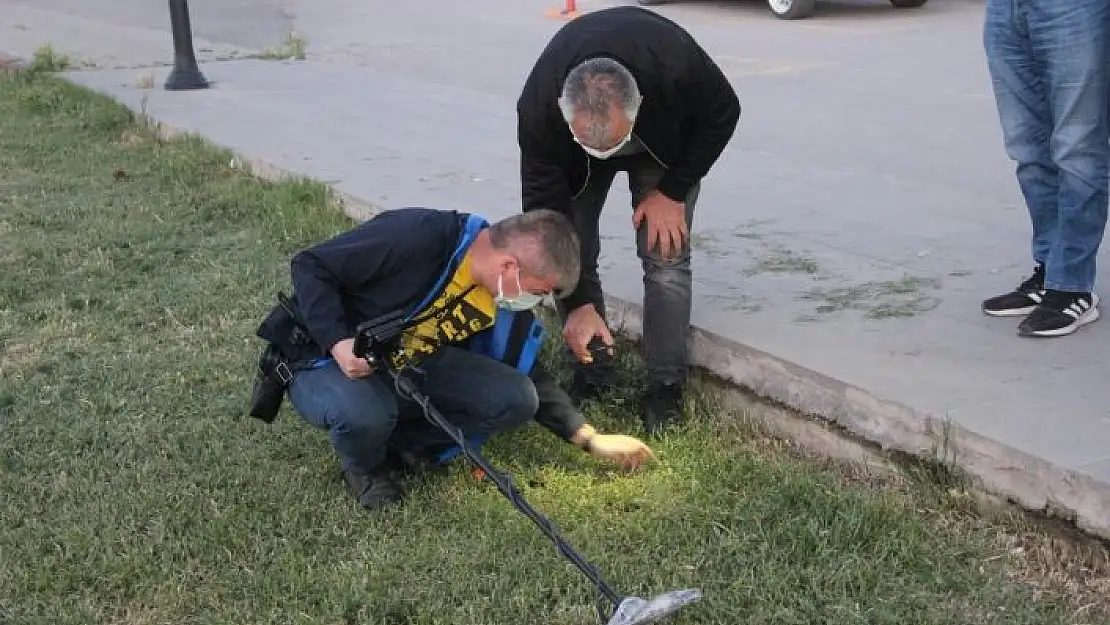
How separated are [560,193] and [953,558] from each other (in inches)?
56.2

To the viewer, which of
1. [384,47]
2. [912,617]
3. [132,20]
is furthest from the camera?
[132,20]

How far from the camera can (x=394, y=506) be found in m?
3.52

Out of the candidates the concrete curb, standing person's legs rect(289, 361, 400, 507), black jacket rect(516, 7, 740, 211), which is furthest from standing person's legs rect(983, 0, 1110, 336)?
standing person's legs rect(289, 361, 400, 507)

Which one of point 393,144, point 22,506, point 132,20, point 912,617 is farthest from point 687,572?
point 132,20

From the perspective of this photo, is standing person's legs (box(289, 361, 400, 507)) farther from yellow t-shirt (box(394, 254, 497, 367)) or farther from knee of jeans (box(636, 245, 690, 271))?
knee of jeans (box(636, 245, 690, 271))

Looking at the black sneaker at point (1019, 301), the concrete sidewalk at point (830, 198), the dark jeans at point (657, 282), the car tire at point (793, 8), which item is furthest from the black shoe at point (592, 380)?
the car tire at point (793, 8)

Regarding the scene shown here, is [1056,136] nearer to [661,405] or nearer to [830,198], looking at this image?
[661,405]

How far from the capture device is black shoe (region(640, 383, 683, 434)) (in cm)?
389

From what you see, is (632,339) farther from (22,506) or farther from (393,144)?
(393,144)

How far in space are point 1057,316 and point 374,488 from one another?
6.69ft

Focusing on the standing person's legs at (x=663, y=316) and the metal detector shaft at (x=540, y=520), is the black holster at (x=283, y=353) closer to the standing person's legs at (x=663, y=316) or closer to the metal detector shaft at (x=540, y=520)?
the metal detector shaft at (x=540, y=520)

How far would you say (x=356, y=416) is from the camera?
3379 mm

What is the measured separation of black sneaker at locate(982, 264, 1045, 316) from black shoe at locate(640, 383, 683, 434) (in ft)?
3.35

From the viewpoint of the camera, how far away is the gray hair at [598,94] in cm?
318
